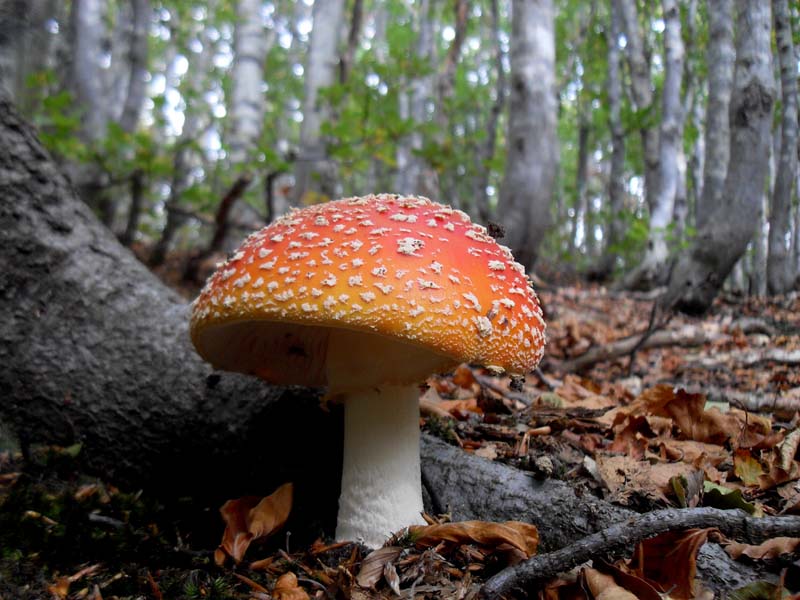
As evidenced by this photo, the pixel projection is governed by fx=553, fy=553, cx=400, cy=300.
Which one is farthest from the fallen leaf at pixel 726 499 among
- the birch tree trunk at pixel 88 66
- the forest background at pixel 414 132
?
the birch tree trunk at pixel 88 66

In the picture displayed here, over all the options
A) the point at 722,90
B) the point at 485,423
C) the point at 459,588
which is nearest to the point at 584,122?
the point at 722,90

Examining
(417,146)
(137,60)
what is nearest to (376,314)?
(137,60)

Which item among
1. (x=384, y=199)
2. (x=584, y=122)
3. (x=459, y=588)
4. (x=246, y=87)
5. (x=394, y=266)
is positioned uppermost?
(x=584, y=122)

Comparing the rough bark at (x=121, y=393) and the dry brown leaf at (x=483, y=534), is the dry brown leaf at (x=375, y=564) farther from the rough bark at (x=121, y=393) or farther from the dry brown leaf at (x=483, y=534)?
the rough bark at (x=121, y=393)

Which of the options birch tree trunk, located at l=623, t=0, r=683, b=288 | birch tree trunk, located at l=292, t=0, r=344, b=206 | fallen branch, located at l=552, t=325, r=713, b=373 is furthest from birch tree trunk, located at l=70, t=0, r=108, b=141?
birch tree trunk, located at l=623, t=0, r=683, b=288

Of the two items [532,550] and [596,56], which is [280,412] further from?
[596,56]

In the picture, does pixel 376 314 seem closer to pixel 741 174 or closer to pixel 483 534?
pixel 483 534
